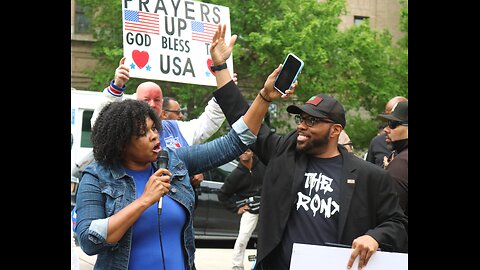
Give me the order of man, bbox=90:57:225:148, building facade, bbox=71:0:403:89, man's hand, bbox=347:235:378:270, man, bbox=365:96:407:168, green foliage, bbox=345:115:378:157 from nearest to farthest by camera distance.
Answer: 1. man's hand, bbox=347:235:378:270
2. man, bbox=90:57:225:148
3. man, bbox=365:96:407:168
4. green foliage, bbox=345:115:378:157
5. building facade, bbox=71:0:403:89

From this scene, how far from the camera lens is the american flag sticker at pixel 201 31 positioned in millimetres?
7539

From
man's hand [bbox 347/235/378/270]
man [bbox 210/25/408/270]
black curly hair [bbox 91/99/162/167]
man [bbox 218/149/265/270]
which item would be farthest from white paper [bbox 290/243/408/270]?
man [bbox 218/149/265/270]

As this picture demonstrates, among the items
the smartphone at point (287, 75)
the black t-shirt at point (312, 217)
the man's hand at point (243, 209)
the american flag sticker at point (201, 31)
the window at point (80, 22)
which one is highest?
the window at point (80, 22)

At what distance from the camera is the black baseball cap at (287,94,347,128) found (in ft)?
15.6

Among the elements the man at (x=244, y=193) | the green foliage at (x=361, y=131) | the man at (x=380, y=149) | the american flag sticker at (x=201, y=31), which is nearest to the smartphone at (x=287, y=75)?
the american flag sticker at (x=201, y=31)

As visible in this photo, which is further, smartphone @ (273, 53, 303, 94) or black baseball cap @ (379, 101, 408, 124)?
black baseball cap @ (379, 101, 408, 124)

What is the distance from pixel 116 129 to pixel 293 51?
21619 mm

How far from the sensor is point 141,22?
716cm

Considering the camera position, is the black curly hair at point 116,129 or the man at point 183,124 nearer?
the black curly hair at point 116,129

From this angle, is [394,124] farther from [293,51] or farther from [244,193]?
[293,51]

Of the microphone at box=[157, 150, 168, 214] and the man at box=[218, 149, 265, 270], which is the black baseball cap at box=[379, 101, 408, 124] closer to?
the microphone at box=[157, 150, 168, 214]

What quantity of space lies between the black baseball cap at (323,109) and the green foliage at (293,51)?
1961 cm

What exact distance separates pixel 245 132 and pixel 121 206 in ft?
2.61

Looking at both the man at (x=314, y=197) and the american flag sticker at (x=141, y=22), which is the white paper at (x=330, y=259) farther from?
the american flag sticker at (x=141, y=22)
